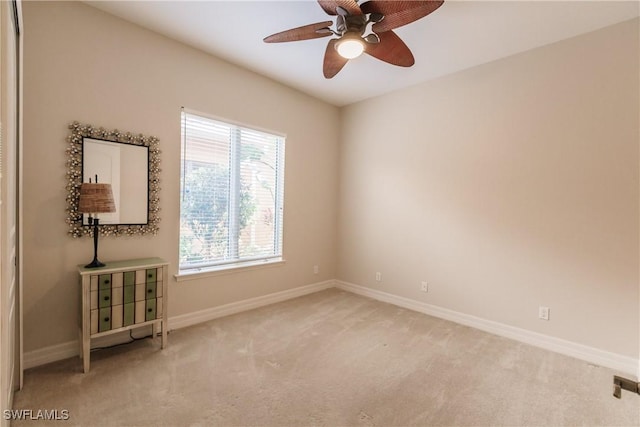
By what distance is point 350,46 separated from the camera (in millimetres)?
1969

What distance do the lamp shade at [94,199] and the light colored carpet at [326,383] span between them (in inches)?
46.1

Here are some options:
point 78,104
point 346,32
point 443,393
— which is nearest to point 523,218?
point 443,393

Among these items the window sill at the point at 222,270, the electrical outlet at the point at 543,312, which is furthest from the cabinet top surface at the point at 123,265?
the electrical outlet at the point at 543,312

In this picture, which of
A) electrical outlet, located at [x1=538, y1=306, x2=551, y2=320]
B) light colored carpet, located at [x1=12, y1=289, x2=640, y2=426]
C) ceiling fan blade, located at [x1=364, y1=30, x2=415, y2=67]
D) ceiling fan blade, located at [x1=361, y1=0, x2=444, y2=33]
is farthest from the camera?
electrical outlet, located at [x1=538, y1=306, x2=551, y2=320]

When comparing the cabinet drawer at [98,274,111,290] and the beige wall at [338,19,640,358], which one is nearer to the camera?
the cabinet drawer at [98,274,111,290]

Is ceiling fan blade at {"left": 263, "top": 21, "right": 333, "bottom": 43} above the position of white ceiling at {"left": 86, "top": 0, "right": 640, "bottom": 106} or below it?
below

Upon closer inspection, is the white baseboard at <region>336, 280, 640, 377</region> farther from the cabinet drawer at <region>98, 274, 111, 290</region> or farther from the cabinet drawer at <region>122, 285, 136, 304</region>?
the cabinet drawer at <region>98, 274, 111, 290</region>

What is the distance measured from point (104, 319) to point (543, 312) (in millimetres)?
3737

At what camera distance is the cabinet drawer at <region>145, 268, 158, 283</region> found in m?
2.49

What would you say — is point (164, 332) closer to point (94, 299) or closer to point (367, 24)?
point (94, 299)

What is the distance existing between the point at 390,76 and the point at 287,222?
7.10 ft

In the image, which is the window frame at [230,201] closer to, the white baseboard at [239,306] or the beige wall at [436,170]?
the beige wall at [436,170]

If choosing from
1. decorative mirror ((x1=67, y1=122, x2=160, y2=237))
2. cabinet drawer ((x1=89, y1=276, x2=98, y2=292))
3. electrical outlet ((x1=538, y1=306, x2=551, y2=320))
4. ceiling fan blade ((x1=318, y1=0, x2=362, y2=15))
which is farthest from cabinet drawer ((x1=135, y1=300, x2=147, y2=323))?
electrical outlet ((x1=538, y1=306, x2=551, y2=320))

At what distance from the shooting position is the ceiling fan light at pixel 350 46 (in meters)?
1.92
